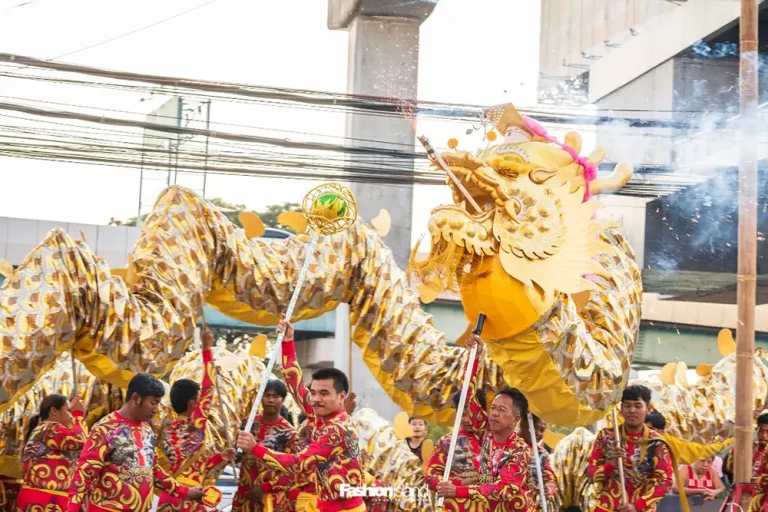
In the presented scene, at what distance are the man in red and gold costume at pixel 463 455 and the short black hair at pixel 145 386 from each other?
4.83 feet

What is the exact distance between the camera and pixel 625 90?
8805mm

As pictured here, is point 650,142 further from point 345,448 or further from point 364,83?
point 345,448

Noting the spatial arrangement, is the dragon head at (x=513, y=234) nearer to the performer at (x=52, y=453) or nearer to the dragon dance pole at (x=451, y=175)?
the dragon dance pole at (x=451, y=175)

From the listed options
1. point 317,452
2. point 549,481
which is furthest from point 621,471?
point 317,452

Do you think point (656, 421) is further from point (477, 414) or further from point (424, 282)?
point (424, 282)

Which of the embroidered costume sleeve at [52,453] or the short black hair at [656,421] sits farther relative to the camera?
the short black hair at [656,421]

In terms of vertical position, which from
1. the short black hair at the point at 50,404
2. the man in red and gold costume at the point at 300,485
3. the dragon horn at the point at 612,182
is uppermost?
the dragon horn at the point at 612,182

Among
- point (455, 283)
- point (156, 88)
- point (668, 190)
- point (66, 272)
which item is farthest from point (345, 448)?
point (668, 190)

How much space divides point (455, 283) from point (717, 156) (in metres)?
3.94

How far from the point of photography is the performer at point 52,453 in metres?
6.16

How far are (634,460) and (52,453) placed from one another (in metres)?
3.01

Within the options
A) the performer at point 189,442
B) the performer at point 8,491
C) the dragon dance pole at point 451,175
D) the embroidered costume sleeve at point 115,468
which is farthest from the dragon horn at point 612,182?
the performer at point 8,491

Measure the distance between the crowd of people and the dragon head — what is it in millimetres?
255

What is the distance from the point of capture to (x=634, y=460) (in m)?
6.39
